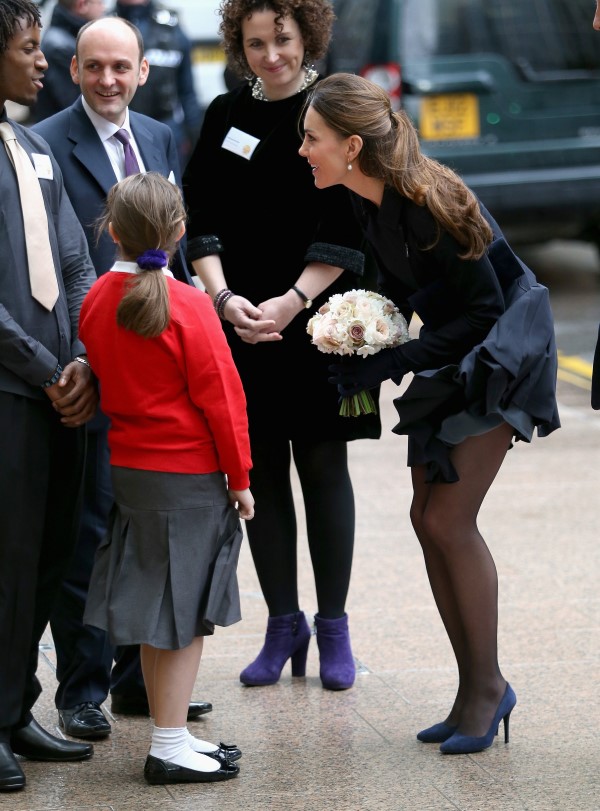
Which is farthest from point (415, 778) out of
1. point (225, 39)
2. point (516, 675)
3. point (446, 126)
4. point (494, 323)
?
point (446, 126)

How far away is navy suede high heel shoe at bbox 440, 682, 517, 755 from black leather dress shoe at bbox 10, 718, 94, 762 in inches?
38.1

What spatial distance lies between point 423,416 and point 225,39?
1484mm

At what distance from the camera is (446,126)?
377 inches

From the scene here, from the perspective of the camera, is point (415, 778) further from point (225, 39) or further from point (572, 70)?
point (572, 70)

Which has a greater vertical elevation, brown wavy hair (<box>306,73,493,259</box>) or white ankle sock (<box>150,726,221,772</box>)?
brown wavy hair (<box>306,73,493,259</box>)

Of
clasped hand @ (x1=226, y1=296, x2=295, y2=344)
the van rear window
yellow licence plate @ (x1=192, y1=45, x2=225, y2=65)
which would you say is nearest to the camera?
clasped hand @ (x1=226, y1=296, x2=295, y2=344)

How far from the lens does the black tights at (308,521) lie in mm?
4367

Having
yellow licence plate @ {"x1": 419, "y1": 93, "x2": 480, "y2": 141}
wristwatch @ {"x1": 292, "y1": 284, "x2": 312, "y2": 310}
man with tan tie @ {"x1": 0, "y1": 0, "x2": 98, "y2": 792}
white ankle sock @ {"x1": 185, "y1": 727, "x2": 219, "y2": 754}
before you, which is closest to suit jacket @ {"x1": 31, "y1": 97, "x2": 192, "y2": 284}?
man with tan tie @ {"x1": 0, "y1": 0, "x2": 98, "y2": 792}

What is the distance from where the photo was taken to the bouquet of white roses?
372cm

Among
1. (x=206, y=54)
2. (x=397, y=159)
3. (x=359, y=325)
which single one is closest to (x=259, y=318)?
(x=359, y=325)

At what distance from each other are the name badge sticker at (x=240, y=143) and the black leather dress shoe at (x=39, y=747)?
1.78 meters

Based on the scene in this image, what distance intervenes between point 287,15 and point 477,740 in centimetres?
215

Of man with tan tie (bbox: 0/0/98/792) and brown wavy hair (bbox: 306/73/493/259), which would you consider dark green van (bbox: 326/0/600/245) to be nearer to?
brown wavy hair (bbox: 306/73/493/259)

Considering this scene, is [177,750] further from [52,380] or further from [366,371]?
[366,371]
